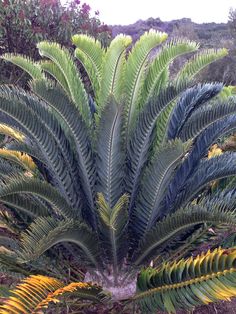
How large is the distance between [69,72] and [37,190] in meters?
1.18

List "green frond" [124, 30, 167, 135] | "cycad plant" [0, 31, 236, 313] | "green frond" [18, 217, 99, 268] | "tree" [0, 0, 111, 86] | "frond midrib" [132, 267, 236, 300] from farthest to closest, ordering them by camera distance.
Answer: "tree" [0, 0, 111, 86]
"green frond" [124, 30, 167, 135]
"cycad plant" [0, 31, 236, 313]
"green frond" [18, 217, 99, 268]
"frond midrib" [132, 267, 236, 300]

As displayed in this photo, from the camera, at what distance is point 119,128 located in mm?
3043

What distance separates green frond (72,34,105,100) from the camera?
3.81 m

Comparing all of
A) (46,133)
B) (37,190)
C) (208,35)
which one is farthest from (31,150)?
(208,35)

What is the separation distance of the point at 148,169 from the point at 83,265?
35.2 inches

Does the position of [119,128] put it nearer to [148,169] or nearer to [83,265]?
[148,169]

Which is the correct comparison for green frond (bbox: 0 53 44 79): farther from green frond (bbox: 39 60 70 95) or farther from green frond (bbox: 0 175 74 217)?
green frond (bbox: 0 175 74 217)

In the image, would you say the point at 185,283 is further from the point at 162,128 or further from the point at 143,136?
the point at 162,128

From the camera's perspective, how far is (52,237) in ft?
8.55

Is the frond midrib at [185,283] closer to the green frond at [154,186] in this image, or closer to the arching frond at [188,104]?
the green frond at [154,186]

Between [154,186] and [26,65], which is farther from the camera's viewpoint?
[26,65]

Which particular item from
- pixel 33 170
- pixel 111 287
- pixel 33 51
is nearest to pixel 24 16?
pixel 33 51

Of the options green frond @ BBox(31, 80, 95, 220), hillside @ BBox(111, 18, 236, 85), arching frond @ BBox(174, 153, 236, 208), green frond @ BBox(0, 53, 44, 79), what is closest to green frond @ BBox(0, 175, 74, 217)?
green frond @ BBox(31, 80, 95, 220)

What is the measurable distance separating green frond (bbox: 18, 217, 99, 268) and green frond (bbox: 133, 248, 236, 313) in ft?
1.53
